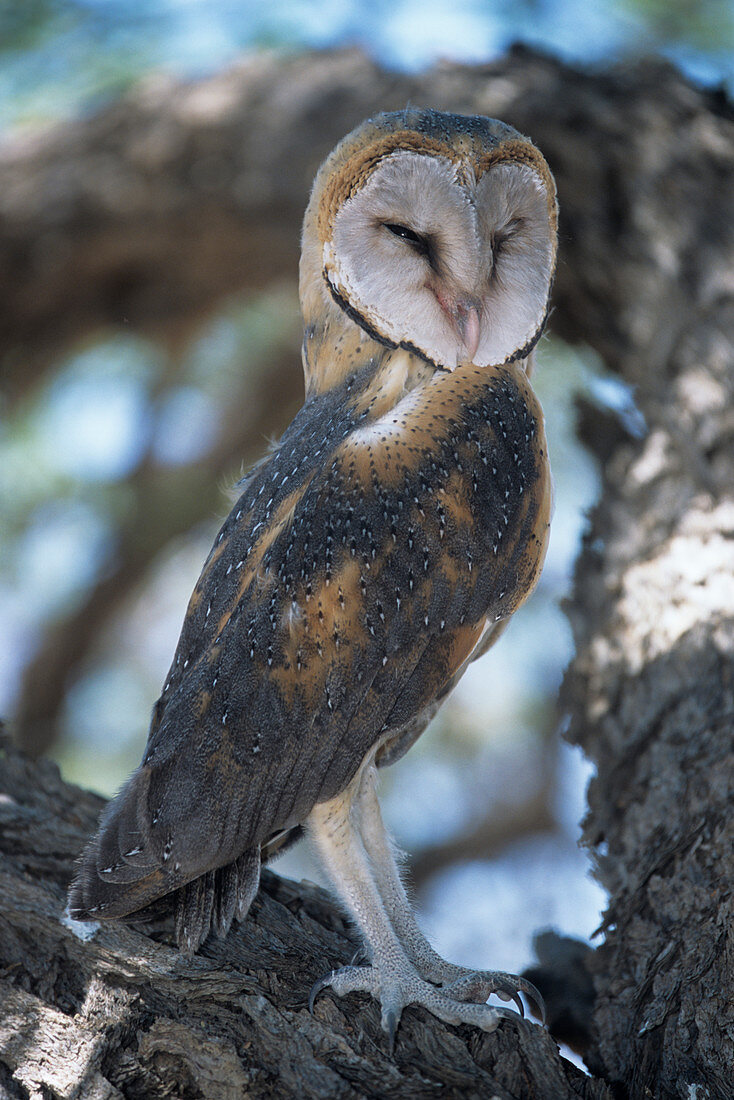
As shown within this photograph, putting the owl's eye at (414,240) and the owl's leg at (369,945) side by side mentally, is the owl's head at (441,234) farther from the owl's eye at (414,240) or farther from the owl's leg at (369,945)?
the owl's leg at (369,945)

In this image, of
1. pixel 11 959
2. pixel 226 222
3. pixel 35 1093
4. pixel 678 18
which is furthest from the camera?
pixel 226 222

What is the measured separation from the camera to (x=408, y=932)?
7.48ft

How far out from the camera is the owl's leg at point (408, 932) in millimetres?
2080

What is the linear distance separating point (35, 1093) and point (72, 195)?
3863 mm

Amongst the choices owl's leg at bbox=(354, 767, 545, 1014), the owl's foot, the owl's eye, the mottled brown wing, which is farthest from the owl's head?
the owl's foot

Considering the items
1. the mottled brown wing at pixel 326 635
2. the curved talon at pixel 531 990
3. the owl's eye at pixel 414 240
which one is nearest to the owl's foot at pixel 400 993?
the curved talon at pixel 531 990

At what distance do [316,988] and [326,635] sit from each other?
31.5 inches

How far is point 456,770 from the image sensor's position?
22.7 ft

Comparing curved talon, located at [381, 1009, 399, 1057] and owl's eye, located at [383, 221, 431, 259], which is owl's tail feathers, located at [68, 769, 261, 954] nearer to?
curved talon, located at [381, 1009, 399, 1057]

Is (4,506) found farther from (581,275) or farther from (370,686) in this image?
(370,686)

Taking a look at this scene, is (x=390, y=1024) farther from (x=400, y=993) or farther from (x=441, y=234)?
(x=441, y=234)

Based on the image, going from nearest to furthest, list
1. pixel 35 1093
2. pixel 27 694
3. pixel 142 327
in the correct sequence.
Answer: pixel 35 1093
pixel 142 327
pixel 27 694

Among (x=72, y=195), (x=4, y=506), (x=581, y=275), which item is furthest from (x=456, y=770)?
(x=72, y=195)

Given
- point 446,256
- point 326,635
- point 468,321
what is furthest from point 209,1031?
point 446,256
